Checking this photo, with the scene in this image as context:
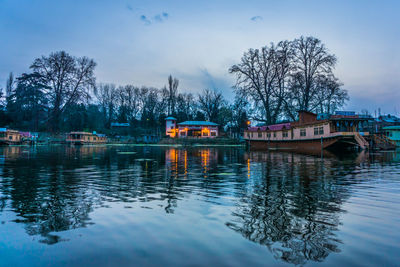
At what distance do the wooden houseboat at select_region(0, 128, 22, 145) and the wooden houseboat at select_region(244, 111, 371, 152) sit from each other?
54.7 m

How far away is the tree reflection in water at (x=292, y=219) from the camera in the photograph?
4055 mm

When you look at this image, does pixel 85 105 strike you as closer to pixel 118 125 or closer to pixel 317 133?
pixel 118 125

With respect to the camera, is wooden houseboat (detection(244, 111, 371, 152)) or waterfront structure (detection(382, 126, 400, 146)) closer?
wooden houseboat (detection(244, 111, 371, 152))

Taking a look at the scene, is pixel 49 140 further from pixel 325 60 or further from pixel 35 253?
pixel 35 253

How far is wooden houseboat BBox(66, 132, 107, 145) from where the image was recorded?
69.1m

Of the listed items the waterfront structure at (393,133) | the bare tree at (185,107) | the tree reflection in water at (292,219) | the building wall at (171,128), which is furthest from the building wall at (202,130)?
the tree reflection in water at (292,219)

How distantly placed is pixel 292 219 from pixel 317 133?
37.7 meters

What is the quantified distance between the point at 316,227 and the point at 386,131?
58.9 metres

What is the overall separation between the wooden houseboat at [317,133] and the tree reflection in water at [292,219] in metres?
29.7

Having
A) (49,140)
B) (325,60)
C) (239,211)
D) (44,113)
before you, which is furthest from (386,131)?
(44,113)

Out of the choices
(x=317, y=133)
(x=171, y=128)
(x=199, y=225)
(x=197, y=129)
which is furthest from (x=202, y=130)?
(x=199, y=225)

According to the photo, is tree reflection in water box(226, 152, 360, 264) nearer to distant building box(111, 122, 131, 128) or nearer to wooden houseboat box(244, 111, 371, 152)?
wooden houseboat box(244, 111, 371, 152)

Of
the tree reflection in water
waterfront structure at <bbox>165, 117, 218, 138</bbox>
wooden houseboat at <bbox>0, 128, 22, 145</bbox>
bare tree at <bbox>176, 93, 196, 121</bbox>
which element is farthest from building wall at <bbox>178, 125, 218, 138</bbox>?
the tree reflection in water

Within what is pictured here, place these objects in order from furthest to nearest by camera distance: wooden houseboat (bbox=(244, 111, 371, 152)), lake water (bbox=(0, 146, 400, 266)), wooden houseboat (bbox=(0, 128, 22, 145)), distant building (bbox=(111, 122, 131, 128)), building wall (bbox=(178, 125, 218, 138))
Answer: distant building (bbox=(111, 122, 131, 128))
building wall (bbox=(178, 125, 218, 138))
wooden houseboat (bbox=(0, 128, 22, 145))
wooden houseboat (bbox=(244, 111, 371, 152))
lake water (bbox=(0, 146, 400, 266))
